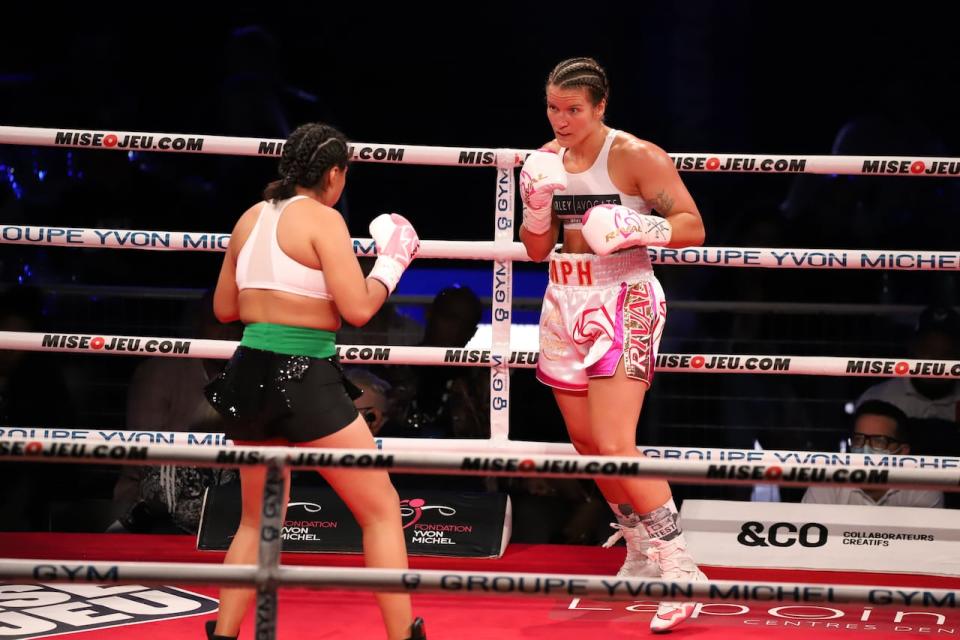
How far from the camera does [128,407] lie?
482 cm

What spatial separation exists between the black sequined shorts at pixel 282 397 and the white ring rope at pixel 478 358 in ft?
3.24

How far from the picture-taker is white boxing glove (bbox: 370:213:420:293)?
2.88 meters

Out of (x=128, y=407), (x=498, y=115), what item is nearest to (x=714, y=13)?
(x=498, y=115)

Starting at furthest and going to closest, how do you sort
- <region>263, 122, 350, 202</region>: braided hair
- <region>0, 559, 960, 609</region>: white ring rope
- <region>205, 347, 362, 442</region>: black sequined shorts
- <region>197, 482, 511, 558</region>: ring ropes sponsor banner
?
<region>197, 482, 511, 558</region>: ring ropes sponsor banner, <region>263, 122, 350, 202</region>: braided hair, <region>205, 347, 362, 442</region>: black sequined shorts, <region>0, 559, 960, 609</region>: white ring rope

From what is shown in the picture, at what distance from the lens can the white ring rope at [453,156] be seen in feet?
12.4

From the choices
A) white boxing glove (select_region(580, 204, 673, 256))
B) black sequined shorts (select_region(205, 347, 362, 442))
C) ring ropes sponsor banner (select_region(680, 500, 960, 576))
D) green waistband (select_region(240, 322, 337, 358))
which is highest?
white boxing glove (select_region(580, 204, 673, 256))

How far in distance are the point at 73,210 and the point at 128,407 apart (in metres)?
1.46

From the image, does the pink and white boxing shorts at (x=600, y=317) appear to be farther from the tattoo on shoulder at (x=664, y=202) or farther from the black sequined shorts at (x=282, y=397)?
the black sequined shorts at (x=282, y=397)

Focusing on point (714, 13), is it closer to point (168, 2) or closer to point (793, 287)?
point (793, 287)

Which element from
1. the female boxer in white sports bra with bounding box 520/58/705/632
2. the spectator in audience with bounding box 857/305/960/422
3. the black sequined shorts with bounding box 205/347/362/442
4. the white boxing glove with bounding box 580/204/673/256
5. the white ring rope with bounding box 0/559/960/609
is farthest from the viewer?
the spectator in audience with bounding box 857/305/960/422

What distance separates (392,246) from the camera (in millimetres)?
2945

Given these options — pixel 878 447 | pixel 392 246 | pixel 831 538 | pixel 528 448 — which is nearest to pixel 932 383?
pixel 878 447

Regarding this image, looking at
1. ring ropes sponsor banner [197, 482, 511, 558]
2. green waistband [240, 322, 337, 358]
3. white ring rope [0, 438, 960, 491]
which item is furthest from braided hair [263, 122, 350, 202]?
ring ropes sponsor banner [197, 482, 511, 558]

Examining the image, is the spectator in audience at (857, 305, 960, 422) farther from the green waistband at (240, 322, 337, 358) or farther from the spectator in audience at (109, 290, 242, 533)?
the green waistband at (240, 322, 337, 358)
